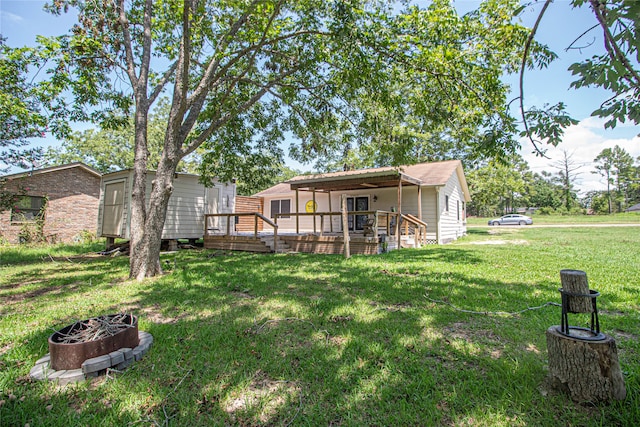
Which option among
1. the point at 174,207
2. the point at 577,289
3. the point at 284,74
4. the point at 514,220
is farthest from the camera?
the point at 514,220

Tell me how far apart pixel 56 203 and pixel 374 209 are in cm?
1599

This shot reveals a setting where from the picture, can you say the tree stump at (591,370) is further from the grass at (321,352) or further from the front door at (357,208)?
the front door at (357,208)

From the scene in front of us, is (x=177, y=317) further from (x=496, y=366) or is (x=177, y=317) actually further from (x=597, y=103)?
(x=597, y=103)

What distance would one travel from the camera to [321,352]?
269 cm

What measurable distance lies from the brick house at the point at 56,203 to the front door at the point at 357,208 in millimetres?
13913

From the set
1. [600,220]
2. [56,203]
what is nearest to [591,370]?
[56,203]

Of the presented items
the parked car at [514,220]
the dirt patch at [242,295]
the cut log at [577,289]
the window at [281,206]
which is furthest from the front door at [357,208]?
the parked car at [514,220]

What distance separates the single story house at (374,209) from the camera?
1018 centimetres

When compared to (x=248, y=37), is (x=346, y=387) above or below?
below

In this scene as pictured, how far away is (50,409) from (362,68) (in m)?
6.24

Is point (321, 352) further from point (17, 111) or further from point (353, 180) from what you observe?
point (17, 111)

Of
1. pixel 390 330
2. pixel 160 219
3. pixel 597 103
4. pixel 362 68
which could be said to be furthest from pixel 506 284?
pixel 160 219

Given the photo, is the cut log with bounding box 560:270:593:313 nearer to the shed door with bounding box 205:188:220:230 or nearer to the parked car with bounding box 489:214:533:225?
the shed door with bounding box 205:188:220:230

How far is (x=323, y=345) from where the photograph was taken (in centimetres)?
282
